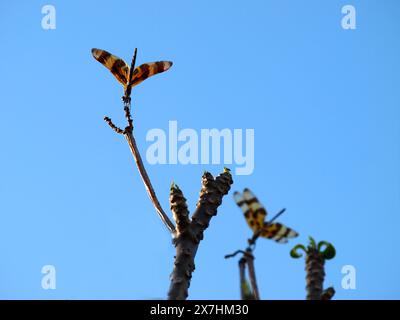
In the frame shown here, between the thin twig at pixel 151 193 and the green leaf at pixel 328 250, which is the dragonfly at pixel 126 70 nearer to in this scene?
the thin twig at pixel 151 193

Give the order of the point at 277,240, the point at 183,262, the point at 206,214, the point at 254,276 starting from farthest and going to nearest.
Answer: the point at 206,214
the point at 183,262
the point at 277,240
the point at 254,276

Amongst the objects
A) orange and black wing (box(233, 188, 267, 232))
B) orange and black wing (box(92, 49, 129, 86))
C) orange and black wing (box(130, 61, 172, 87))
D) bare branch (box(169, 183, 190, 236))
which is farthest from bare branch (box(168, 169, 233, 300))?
orange and black wing (box(233, 188, 267, 232))

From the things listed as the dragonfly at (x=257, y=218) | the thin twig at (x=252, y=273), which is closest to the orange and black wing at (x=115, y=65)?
the dragonfly at (x=257, y=218)

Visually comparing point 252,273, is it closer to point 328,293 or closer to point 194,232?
point 328,293

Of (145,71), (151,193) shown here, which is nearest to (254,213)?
(151,193)
